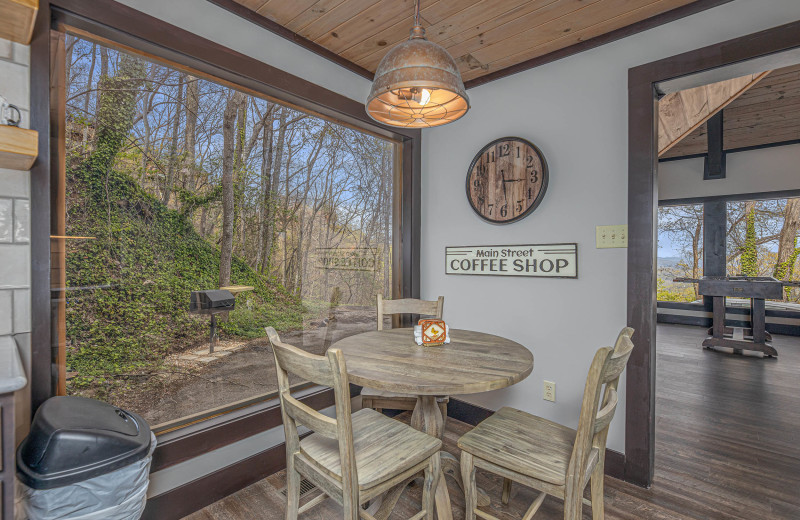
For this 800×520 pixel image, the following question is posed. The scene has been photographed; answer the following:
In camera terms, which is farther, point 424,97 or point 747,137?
point 747,137

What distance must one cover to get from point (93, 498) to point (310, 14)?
230 centimetres

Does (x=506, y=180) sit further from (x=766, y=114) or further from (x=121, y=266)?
(x=766, y=114)

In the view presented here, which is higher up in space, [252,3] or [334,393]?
[252,3]

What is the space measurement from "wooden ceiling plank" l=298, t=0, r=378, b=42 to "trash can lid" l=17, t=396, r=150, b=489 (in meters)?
2.11

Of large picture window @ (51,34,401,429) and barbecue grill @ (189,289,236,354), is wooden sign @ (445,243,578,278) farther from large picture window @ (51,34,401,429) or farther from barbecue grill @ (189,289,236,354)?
barbecue grill @ (189,289,236,354)

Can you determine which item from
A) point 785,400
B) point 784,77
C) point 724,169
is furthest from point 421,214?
point 724,169

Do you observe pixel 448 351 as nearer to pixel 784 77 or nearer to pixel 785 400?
pixel 785 400

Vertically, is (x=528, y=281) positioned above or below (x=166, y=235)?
below

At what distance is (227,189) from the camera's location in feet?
6.45

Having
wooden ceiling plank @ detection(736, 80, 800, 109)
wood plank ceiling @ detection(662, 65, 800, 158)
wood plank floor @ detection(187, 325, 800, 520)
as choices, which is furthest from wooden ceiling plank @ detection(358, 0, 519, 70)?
wooden ceiling plank @ detection(736, 80, 800, 109)

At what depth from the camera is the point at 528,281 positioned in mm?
2500

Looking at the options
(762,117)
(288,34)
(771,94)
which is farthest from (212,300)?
(762,117)

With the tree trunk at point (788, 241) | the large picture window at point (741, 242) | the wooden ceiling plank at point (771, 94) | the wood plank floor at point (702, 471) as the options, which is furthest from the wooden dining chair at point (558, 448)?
the tree trunk at point (788, 241)

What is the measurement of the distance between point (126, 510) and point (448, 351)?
4.26 feet
